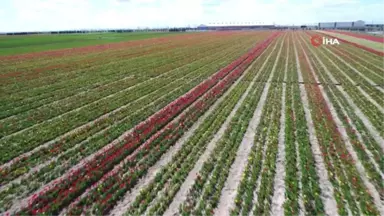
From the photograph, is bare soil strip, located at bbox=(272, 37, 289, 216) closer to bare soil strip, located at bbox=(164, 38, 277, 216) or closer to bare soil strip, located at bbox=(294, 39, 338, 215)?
bare soil strip, located at bbox=(294, 39, 338, 215)

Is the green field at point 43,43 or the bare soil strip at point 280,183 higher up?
the bare soil strip at point 280,183

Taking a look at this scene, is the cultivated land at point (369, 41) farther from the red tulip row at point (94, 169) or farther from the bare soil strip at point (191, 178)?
the red tulip row at point (94, 169)

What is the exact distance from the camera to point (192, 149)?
11578 mm

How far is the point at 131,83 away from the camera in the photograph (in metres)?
23.9

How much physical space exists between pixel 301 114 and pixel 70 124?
42.2ft

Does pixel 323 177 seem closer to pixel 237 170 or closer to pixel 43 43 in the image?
pixel 237 170

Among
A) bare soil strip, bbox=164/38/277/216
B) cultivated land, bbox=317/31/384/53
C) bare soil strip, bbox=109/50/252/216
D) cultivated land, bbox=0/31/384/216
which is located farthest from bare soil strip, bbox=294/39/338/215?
cultivated land, bbox=317/31/384/53

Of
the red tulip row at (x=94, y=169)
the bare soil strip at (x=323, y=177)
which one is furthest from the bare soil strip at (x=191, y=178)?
the bare soil strip at (x=323, y=177)

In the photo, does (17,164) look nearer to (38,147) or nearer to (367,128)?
(38,147)

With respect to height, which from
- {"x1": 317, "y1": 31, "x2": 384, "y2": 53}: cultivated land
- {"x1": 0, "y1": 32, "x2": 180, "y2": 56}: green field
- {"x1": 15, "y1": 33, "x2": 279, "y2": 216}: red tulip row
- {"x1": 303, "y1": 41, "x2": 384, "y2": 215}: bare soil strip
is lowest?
{"x1": 317, "y1": 31, "x2": 384, "y2": 53}: cultivated land

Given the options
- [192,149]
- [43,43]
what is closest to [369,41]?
[192,149]

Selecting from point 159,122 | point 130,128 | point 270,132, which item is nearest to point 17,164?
point 130,128

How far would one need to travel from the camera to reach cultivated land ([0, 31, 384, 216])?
8.15m

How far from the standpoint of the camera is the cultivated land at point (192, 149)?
26.7 feet
